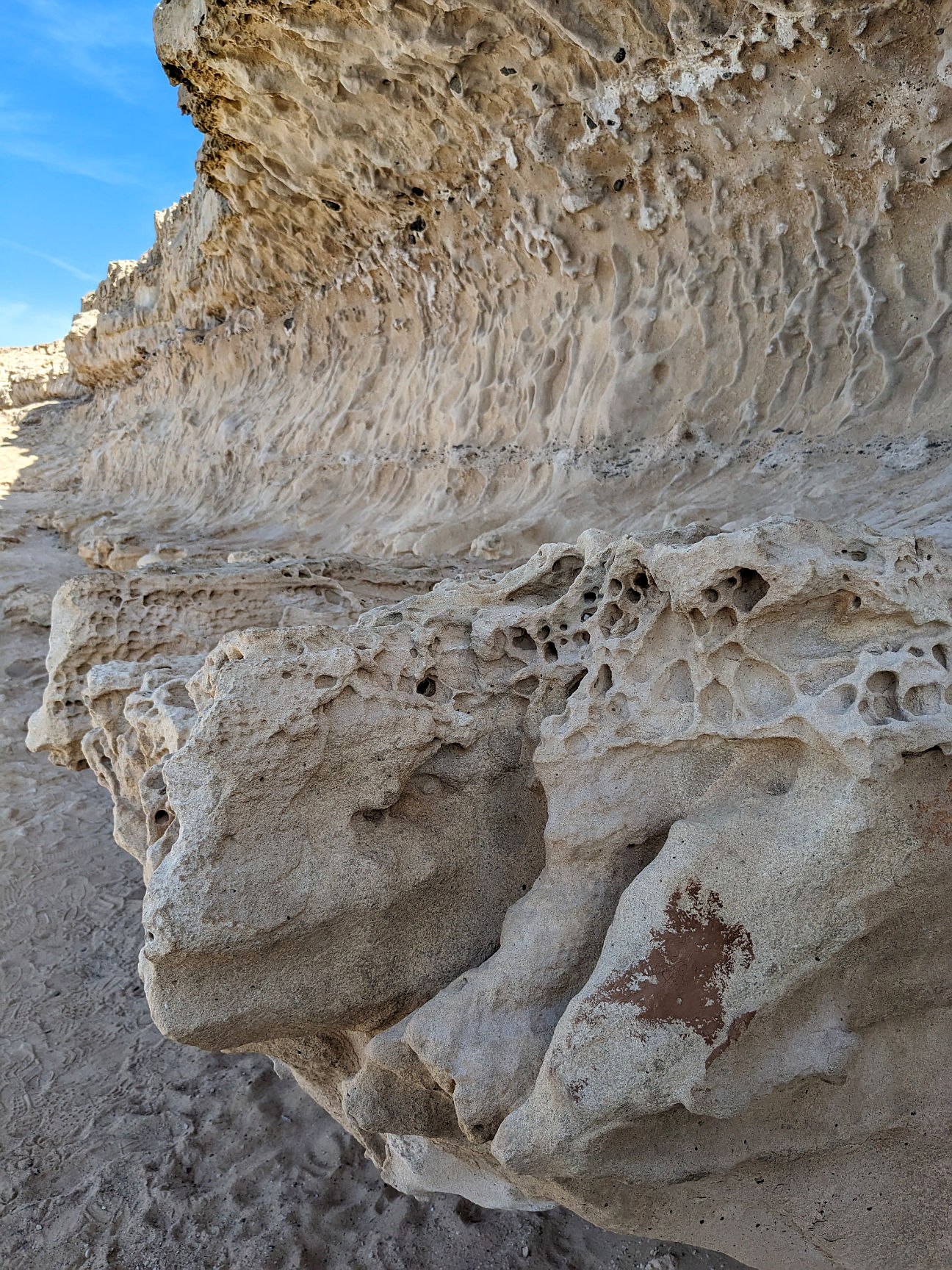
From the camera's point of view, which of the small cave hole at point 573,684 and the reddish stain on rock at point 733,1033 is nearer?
the reddish stain on rock at point 733,1033

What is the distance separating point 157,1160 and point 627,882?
1.95 m

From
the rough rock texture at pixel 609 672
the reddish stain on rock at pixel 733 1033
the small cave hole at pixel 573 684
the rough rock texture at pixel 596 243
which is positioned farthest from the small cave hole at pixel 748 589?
the rough rock texture at pixel 596 243

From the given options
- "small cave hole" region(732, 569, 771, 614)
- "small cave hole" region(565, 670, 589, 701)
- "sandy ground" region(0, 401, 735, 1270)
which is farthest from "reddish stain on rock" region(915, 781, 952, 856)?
"sandy ground" region(0, 401, 735, 1270)

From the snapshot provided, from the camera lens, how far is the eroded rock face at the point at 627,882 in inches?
56.0

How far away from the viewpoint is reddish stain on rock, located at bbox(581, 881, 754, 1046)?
1417 millimetres

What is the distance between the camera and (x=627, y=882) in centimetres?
165

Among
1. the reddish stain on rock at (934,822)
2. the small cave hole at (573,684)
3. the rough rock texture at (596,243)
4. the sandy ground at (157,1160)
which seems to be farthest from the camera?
the rough rock texture at (596,243)

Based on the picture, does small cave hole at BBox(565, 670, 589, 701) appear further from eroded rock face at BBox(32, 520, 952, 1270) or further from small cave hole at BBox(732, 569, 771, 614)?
small cave hole at BBox(732, 569, 771, 614)

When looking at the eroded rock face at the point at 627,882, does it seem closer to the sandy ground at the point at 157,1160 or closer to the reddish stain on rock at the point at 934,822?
the reddish stain on rock at the point at 934,822

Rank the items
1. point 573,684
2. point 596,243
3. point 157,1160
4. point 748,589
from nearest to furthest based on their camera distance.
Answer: point 748,589 → point 573,684 → point 157,1160 → point 596,243

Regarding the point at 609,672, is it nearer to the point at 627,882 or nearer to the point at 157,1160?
the point at 627,882

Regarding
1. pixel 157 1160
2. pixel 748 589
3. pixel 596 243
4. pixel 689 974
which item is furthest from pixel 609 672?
pixel 596 243

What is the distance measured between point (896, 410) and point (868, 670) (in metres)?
2.47

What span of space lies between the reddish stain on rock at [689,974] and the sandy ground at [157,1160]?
1168mm
